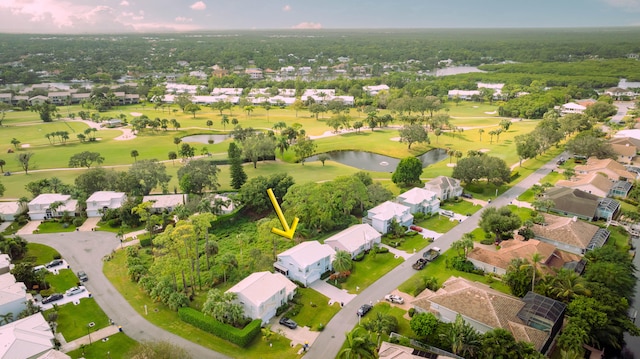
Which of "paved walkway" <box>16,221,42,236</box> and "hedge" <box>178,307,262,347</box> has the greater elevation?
"paved walkway" <box>16,221,42,236</box>

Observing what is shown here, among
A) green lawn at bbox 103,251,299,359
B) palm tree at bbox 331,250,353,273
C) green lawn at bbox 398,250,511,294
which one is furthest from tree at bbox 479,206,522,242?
green lawn at bbox 103,251,299,359

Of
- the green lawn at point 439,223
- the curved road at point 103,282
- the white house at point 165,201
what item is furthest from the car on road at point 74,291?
the green lawn at point 439,223

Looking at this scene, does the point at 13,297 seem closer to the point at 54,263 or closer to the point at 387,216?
the point at 54,263

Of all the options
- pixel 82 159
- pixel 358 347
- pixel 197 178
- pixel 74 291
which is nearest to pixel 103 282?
pixel 74 291

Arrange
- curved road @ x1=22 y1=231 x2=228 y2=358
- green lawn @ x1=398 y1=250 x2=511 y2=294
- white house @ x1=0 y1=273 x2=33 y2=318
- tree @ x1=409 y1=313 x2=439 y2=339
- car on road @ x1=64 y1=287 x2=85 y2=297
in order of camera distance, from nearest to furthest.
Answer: tree @ x1=409 y1=313 x2=439 y2=339, curved road @ x1=22 y1=231 x2=228 y2=358, white house @ x1=0 y1=273 x2=33 y2=318, car on road @ x1=64 y1=287 x2=85 y2=297, green lawn @ x1=398 y1=250 x2=511 y2=294

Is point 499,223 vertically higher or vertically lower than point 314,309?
higher

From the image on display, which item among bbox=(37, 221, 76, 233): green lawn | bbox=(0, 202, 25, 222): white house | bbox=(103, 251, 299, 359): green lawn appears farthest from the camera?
bbox=(0, 202, 25, 222): white house

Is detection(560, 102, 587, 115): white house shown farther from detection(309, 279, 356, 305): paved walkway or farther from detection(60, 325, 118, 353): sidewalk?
detection(60, 325, 118, 353): sidewalk

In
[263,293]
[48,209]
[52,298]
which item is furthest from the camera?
[48,209]

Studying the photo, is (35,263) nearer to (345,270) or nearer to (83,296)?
(83,296)
